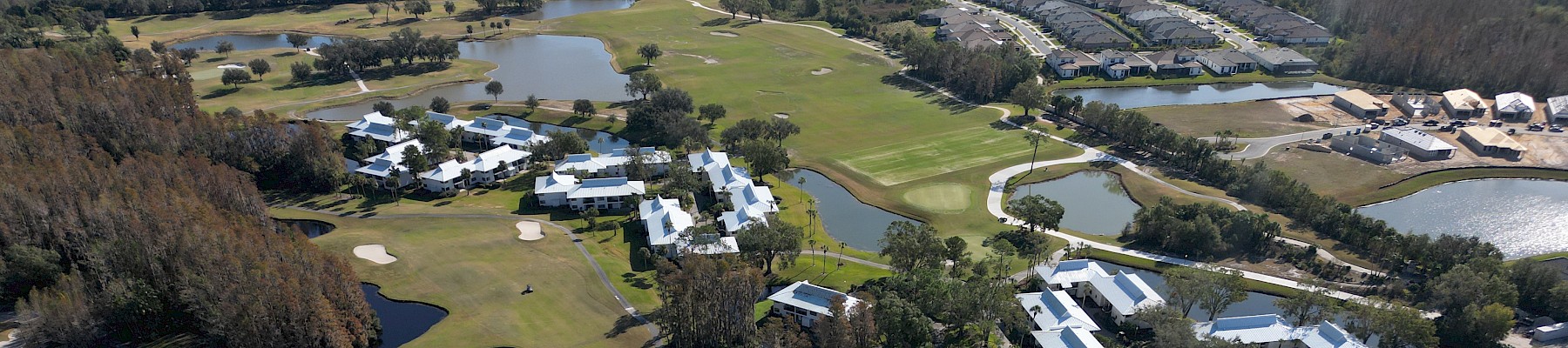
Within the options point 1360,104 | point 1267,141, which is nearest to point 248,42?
point 1267,141

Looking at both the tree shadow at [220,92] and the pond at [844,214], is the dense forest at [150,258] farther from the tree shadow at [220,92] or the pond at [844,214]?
the pond at [844,214]

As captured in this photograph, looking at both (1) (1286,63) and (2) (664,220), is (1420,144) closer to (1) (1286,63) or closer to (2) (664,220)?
(1) (1286,63)

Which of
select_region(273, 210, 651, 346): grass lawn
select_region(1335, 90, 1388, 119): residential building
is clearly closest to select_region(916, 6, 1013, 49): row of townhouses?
select_region(1335, 90, 1388, 119): residential building

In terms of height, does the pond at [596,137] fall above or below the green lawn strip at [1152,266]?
above

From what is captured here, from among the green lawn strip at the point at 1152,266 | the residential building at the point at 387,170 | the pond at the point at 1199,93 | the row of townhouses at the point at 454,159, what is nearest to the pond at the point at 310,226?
the row of townhouses at the point at 454,159

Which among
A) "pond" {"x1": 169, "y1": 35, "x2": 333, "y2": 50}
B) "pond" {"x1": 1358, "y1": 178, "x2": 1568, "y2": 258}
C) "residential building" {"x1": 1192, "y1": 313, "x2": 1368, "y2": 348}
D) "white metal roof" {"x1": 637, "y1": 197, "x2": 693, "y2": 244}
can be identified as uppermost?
"pond" {"x1": 169, "y1": 35, "x2": 333, "y2": 50}

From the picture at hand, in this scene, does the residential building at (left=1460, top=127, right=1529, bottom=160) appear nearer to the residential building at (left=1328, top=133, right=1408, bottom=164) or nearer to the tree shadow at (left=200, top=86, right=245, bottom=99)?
the residential building at (left=1328, top=133, right=1408, bottom=164)
